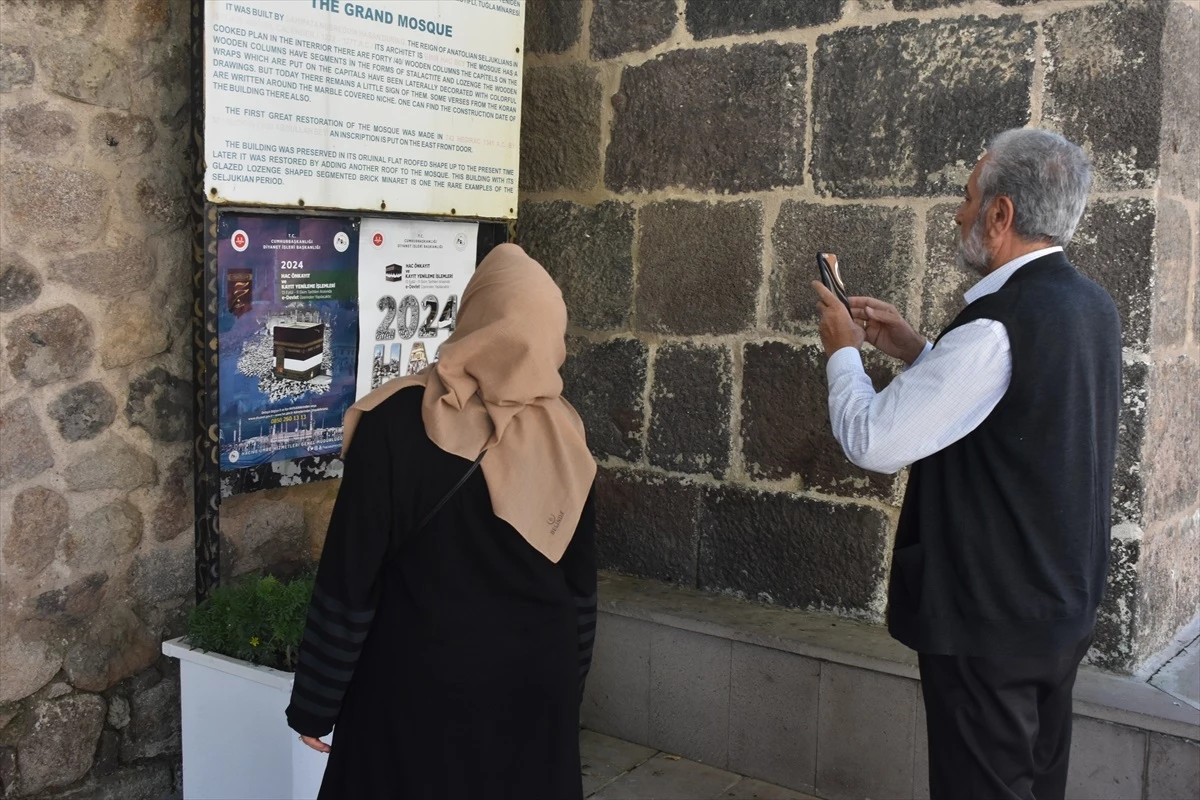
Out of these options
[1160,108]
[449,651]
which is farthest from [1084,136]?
[449,651]

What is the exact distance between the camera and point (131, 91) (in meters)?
3.27

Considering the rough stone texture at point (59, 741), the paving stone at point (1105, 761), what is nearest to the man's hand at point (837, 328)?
the paving stone at point (1105, 761)

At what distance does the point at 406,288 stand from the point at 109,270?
2.97 ft

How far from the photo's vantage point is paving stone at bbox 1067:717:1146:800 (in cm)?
318

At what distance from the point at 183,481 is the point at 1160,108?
117 inches

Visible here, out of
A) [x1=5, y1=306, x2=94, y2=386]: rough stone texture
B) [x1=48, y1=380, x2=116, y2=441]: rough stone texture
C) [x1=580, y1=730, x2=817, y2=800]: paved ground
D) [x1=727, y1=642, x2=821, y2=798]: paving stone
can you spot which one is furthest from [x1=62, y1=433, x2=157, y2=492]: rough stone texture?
[x1=727, y1=642, x2=821, y2=798]: paving stone

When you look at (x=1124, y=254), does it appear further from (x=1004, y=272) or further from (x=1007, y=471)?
(x=1007, y=471)

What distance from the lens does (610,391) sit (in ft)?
14.4

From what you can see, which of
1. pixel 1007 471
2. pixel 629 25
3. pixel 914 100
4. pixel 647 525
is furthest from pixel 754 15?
pixel 1007 471

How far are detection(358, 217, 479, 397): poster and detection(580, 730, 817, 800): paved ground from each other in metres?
1.45

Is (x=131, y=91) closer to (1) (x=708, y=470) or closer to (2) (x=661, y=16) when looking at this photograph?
(2) (x=661, y=16)

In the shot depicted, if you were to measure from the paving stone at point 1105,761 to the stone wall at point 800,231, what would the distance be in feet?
0.88

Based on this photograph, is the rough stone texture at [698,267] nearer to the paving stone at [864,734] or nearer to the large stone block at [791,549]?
the large stone block at [791,549]

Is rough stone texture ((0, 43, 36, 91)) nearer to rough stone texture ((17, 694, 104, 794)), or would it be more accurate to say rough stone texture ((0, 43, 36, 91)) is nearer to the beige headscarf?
the beige headscarf
